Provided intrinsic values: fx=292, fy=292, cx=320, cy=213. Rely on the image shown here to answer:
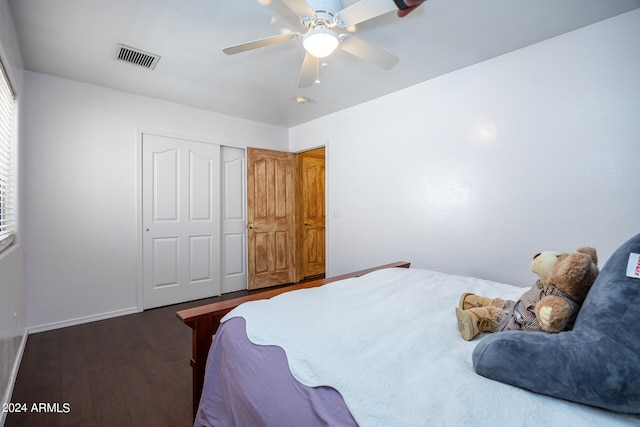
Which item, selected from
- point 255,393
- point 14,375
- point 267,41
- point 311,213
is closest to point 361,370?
point 255,393

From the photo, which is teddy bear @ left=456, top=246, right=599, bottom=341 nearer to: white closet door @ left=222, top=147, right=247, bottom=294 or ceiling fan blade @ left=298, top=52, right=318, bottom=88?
ceiling fan blade @ left=298, top=52, right=318, bottom=88

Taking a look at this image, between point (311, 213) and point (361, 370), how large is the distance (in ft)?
13.1

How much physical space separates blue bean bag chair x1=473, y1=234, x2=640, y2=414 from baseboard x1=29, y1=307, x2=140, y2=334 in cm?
351

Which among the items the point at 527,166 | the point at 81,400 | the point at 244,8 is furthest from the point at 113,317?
the point at 527,166

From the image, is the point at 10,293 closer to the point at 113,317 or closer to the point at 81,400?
the point at 81,400

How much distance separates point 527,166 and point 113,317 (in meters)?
4.18

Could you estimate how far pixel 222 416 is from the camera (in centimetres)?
117

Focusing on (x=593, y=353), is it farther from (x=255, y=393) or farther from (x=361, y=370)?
(x=255, y=393)

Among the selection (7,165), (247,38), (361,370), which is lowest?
(361,370)

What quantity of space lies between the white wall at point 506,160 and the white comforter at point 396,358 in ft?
3.10

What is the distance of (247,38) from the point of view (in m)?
2.19

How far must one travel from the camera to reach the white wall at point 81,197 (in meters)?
2.72

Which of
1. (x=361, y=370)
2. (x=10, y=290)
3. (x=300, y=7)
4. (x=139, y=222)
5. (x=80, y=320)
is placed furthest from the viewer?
(x=139, y=222)

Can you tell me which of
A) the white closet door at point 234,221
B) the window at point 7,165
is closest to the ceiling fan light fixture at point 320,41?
the window at point 7,165
